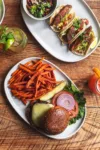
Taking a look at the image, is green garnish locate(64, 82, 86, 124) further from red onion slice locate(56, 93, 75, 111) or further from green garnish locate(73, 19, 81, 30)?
green garnish locate(73, 19, 81, 30)

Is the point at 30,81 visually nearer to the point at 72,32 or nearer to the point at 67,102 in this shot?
the point at 67,102

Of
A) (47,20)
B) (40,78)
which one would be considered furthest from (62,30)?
(40,78)

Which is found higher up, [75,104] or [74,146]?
[75,104]

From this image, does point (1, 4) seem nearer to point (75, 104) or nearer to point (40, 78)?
point (40, 78)

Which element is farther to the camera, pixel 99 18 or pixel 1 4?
pixel 99 18

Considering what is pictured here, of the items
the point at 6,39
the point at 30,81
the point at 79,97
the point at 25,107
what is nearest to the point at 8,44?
the point at 6,39

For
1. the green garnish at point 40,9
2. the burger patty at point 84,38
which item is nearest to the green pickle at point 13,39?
the green garnish at point 40,9
